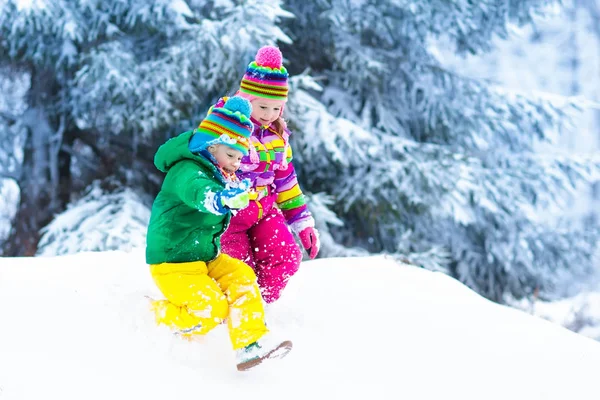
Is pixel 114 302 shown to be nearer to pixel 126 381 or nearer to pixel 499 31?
pixel 126 381

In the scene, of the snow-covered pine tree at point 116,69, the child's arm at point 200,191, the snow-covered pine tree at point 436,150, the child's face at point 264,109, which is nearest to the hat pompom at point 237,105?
the child's arm at point 200,191

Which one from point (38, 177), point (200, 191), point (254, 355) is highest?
point (200, 191)

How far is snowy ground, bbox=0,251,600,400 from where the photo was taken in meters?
2.37

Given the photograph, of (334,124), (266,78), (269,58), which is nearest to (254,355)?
(266,78)

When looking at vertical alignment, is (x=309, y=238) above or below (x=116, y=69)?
below

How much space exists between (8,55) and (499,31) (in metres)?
6.51

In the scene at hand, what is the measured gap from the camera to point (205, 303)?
2.60 metres

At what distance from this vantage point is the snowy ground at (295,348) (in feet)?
7.78

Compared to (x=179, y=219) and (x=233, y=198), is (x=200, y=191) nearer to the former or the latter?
(x=233, y=198)

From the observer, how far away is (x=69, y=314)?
8.91ft

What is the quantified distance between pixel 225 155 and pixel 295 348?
38.0 inches

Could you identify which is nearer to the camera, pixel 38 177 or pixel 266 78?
pixel 266 78

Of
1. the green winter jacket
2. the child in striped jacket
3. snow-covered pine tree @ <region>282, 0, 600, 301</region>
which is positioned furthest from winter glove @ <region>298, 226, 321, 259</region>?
snow-covered pine tree @ <region>282, 0, 600, 301</region>

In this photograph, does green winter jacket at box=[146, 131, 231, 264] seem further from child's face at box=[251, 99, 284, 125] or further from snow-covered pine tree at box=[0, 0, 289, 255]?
snow-covered pine tree at box=[0, 0, 289, 255]
